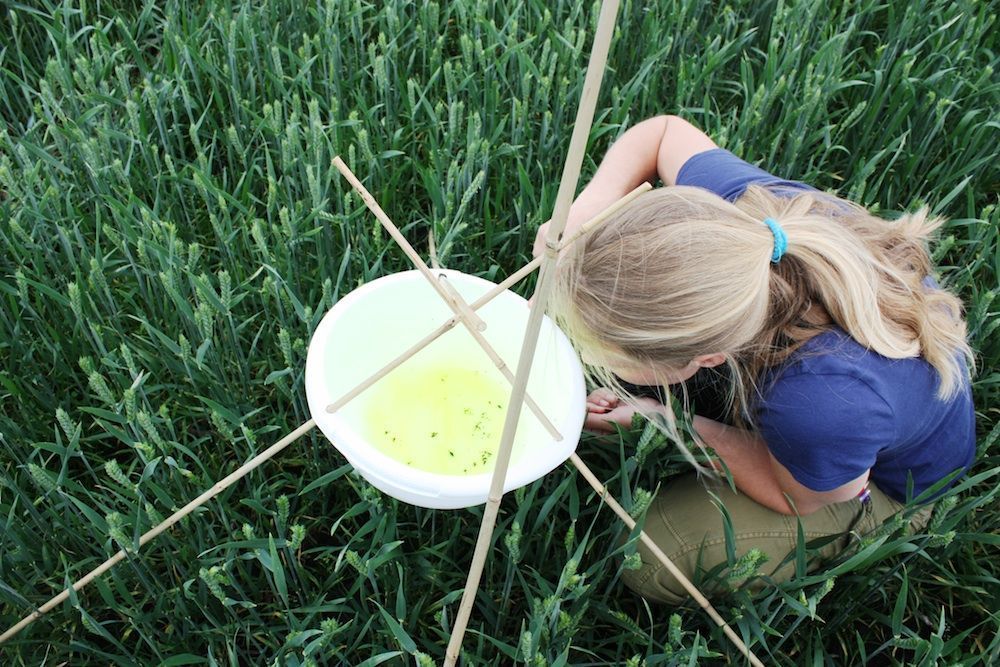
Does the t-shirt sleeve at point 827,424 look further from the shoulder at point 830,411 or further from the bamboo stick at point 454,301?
the bamboo stick at point 454,301

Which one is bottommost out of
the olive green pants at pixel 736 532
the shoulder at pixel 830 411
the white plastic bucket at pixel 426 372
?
the olive green pants at pixel 736 532

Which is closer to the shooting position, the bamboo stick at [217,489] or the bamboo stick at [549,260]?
the bamboo stick at [549,260]

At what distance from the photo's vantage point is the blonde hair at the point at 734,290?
949 mm

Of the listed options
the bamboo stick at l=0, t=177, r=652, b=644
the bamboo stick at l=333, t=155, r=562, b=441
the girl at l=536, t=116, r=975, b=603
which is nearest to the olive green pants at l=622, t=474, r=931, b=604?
the girl at l=536, t=116, r=975, b=603

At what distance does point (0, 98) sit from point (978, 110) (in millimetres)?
1978

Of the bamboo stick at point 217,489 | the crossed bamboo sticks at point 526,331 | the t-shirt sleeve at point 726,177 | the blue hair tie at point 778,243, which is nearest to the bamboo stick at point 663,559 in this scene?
the crossed bamboo sticks at point 526,331

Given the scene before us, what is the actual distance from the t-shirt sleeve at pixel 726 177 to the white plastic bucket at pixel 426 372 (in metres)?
0.34

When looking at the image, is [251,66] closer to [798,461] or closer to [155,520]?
[155,520]

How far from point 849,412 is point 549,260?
48 cm

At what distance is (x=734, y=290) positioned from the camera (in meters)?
0.94

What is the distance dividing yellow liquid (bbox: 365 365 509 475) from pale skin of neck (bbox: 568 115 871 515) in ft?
0.64

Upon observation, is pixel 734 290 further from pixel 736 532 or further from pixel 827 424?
pixel 736 532

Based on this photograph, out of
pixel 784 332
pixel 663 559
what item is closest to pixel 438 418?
pixel 663 559

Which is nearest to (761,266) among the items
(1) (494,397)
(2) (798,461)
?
(2) (798,461)
